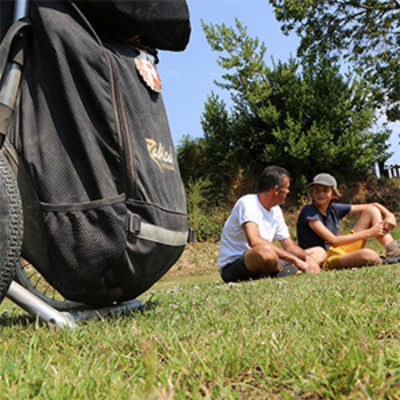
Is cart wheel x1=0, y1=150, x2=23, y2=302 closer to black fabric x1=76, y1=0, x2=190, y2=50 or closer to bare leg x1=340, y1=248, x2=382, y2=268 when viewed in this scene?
black fabric x1=76, y1=0, x2=190, y2=50

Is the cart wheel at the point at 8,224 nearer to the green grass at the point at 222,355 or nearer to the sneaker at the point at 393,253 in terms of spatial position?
the green grass at the point at 222,355

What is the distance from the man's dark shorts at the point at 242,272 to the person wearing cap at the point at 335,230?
879mm

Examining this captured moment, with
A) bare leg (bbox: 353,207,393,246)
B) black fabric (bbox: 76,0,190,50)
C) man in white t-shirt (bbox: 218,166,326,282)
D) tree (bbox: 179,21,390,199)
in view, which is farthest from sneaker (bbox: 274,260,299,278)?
tree (bbox: 179,21,390,199)

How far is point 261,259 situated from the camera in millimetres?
5105

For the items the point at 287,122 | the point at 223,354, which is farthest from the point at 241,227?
the point at 287,122

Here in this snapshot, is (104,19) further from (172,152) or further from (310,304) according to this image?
(310,304)

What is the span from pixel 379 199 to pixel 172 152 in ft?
51.6

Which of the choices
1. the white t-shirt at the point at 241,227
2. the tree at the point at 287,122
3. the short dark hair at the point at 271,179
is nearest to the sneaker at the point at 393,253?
the white t-shirt at the point at 241,227

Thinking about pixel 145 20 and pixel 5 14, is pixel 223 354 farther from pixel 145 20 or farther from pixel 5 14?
pixel 5 14

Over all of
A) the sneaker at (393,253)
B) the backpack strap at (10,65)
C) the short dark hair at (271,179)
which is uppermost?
the backpack strap at (10,65)

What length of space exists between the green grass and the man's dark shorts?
3076mm

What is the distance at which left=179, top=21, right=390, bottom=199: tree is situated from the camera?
15461 mm

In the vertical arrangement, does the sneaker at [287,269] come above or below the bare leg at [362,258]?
above

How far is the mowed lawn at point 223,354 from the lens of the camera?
119 cm
